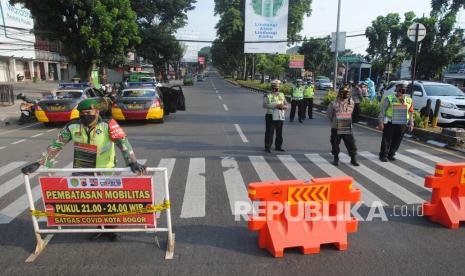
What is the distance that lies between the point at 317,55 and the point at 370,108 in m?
50.5

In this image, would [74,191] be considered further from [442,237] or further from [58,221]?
[442,237]

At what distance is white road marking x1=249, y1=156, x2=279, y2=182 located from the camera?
261 inches

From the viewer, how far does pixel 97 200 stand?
3908 millimetres

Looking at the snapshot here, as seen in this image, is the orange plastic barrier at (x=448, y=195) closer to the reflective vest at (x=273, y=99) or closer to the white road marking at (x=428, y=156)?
the white road marking at (x=428, y=156)

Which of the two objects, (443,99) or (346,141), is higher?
(443,99)

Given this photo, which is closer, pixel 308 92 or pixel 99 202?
pixel 99 202

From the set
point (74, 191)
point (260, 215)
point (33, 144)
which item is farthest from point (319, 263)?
point (33, 144)

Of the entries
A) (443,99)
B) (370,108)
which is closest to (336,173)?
(443,99)

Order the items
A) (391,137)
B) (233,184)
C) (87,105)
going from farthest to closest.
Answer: (391,137), (233,184), (87,105)

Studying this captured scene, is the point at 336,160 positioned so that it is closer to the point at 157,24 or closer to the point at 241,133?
the point at 241,133

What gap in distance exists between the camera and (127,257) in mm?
3854

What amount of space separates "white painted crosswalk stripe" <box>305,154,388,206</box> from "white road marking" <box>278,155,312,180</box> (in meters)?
0.41

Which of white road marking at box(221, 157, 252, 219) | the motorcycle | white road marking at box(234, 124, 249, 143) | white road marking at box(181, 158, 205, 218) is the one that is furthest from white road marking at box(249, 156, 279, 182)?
the motorcycle

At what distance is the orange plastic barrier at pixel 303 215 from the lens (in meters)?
3.86
